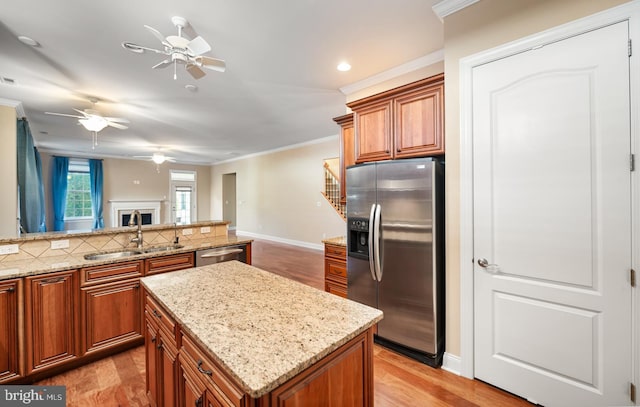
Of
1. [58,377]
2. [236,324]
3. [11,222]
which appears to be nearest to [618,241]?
[236,324]

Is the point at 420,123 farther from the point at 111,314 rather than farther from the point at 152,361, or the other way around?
the point at 111,314

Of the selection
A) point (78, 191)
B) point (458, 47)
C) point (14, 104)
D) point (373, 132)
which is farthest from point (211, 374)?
point (78, 191)

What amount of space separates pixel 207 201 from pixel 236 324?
1109 cm

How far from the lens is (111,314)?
233 cm

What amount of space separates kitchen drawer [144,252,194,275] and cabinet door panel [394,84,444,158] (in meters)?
2.43

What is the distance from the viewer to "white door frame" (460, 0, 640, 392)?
4.71ft

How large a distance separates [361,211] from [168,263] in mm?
2022

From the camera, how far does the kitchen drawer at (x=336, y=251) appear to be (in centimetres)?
306

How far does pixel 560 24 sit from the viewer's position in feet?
5.43

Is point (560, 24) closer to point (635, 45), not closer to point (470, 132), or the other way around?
point (635, 45)

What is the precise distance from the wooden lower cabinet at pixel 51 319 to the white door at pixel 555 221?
3.23 m

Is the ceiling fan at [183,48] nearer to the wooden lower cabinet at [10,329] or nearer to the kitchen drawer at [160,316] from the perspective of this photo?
A: the kitchen drawer at [160,316]

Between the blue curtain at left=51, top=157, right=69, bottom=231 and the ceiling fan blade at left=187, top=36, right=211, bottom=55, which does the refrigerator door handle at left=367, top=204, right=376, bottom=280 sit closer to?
the ceiling fan blade at left=187, top=36, right=211, bottom=55

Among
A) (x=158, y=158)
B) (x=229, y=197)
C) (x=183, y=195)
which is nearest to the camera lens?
(x=158, y=158)
